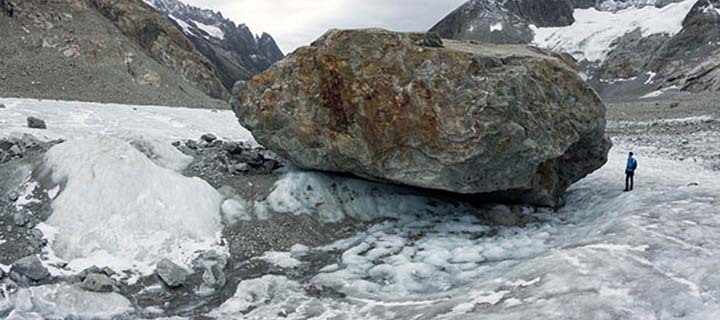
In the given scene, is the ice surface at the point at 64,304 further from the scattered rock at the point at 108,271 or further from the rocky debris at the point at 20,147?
the rocky debris at the point at 20,147

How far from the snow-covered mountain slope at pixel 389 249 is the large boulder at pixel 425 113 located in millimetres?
1298

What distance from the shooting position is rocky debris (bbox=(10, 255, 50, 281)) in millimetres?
10508

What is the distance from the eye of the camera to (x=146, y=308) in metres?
10.4

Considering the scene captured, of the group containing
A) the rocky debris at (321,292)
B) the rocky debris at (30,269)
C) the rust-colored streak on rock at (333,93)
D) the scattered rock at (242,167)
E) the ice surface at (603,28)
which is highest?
the ice surface at (603,28)

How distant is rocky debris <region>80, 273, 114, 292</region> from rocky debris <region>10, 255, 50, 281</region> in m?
0.89

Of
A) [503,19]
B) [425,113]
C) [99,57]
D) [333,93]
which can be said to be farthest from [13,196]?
[503,19]

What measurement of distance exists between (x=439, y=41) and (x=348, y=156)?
4.55 meters

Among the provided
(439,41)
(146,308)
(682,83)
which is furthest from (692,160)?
(682,83)

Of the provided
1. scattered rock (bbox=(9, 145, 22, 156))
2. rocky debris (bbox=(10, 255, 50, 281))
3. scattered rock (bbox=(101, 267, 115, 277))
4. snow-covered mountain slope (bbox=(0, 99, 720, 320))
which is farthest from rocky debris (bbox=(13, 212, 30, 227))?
scattered rock (bbox=(9, 145, 22, 156))

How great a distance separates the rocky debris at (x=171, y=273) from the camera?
36.7ft

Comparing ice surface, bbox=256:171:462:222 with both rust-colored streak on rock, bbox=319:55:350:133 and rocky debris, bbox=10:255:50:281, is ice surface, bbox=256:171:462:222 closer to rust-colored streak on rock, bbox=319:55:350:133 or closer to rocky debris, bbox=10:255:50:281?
rust-colored streak on rock, bbox=319:55:350:133

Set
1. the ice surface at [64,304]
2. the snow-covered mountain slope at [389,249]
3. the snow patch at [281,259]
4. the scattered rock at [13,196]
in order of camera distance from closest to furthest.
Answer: the snow-covered mountain slope at [389,249], the ice surface at [64,304], the snow patch at [281,259], the scattered rock at [13,196]

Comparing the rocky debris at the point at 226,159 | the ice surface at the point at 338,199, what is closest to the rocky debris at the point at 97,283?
the ice surface at the point at 338,199

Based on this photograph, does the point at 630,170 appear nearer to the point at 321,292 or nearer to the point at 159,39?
the point at 321,292
